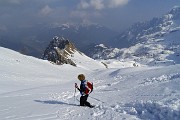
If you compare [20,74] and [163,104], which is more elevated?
[20,74]

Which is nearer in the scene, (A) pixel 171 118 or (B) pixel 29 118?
(A) pixel 171 118

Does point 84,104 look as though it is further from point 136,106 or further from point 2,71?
point 2,71

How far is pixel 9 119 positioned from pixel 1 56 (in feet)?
137

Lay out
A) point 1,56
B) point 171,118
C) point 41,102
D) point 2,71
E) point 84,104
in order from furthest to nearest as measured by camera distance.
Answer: point 1,56 → point 2,71 → point 41,102 → point 84,104 → point 171,118

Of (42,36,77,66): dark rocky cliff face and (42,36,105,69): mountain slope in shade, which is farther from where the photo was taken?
(42,36,105,69): mountain slope in shade

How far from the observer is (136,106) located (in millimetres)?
16391

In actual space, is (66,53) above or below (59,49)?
below

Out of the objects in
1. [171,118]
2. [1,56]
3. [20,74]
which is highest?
[1,56]

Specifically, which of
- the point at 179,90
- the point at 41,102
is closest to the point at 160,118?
the point at 179,90

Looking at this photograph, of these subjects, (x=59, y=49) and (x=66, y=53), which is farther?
(x=66, y=53)

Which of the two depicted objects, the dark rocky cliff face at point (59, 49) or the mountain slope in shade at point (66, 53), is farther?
the mountain slope in shade at point (66, 53)

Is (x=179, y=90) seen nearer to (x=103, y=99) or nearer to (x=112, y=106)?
(x=112, y=106)

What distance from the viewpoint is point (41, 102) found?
20.9 meters

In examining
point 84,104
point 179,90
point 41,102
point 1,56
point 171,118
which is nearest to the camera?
point 171,118
